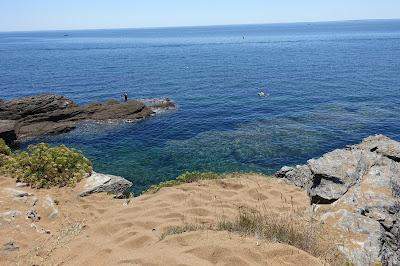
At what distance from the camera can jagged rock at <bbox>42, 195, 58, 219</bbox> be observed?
1308 centimetres

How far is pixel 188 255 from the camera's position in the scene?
27.2 feet

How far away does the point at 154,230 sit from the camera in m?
11.2

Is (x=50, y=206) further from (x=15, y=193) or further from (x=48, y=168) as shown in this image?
(x=48, y=168)

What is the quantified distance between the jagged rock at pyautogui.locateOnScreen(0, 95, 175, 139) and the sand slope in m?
25.6

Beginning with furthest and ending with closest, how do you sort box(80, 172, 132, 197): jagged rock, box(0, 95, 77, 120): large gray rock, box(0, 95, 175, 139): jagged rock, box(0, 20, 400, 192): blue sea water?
box(0, 95, 77, 120): large gray rock < box(0, 95, 175, 139): jagged rock < box(0, 20, 400, 192): blue sea water < box(80, 172, 132, 197): jagged rock

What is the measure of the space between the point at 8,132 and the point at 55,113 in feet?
29.6

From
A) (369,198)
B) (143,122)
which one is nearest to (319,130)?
(143,122)

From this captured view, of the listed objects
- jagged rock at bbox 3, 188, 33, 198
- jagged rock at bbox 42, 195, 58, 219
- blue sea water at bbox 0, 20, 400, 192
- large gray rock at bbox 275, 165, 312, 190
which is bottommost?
blue sea water at bbox 0, 20, 400, 192

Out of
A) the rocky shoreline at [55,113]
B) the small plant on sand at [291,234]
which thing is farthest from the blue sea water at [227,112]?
the small plant on sand at [291,234]


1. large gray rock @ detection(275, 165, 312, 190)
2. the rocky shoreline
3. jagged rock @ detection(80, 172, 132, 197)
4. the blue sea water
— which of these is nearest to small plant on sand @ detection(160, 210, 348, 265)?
jagged rock @ detection(80, 172, 132, 197)

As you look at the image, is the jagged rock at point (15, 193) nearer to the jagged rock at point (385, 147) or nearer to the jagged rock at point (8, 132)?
the jagged rock at point (385, 147)

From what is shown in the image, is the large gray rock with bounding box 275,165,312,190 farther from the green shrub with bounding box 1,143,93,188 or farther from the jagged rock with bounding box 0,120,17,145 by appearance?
the jagged rock with bounding box 0,120,17,145

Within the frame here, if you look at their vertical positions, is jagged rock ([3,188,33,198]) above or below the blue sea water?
above

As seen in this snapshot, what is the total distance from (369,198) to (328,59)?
86374mm
